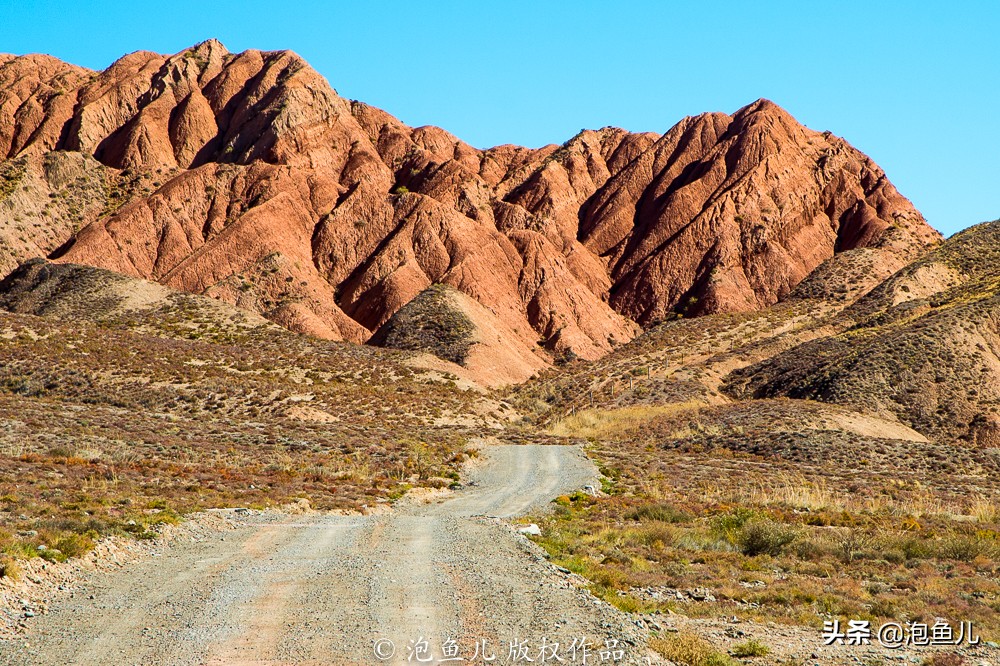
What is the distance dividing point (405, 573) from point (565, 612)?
11.9ft

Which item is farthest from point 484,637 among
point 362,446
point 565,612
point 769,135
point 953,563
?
point 769,135

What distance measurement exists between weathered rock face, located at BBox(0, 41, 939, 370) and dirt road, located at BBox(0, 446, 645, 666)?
63.8m

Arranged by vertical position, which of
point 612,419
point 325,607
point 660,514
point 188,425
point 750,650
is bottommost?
point 325,607

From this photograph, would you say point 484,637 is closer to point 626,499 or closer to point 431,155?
point 626,499

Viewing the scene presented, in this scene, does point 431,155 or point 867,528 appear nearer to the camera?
point 867,528

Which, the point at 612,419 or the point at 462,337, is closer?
the point at 612,419

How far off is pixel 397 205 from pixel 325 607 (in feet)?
292

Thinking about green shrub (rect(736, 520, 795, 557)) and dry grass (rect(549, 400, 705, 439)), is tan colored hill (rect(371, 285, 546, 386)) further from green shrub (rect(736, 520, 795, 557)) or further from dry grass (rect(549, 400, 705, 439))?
green shrub (rect(736, 520, 795, 557))

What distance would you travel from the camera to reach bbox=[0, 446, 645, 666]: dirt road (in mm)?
10719

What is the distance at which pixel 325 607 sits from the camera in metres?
12.6

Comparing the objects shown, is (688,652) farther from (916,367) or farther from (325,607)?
(916,367)

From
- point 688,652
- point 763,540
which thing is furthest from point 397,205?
point 688,652

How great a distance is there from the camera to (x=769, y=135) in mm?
108750

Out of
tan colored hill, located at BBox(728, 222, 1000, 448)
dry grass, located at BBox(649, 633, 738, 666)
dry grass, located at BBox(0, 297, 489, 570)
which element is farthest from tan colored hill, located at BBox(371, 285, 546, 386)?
dry grass, located at BBox(649, 633, 738, 666)
